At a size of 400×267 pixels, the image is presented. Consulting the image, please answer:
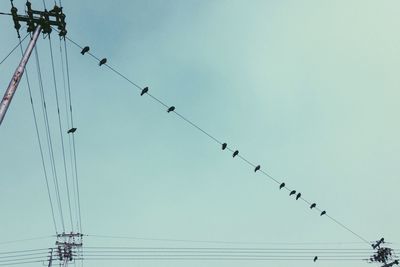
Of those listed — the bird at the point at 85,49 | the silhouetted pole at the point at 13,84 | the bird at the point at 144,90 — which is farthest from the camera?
the bird at the point at 144,90

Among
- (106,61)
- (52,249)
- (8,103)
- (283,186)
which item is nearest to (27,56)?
(8,103)

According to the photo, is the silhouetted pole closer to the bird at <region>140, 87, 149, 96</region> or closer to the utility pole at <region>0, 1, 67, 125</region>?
the utility pole at <region>0, 1, 67, 125</region>

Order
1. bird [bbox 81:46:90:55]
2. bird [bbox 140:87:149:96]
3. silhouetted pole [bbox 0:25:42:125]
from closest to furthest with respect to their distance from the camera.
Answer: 1. silhouetted pole [bbox 0:25:42:125]
2. bird [bbox 81:46:90:55]
3. bird [bbox 140:87:149:96]

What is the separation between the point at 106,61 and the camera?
44.7ft

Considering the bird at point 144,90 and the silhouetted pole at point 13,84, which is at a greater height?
the bird at point 144,90

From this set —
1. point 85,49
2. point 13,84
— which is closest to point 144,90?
point 85,49

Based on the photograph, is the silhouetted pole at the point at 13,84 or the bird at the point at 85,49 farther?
the bird at the point at 85,49

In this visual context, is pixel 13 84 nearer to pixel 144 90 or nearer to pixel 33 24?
pixel 33 24

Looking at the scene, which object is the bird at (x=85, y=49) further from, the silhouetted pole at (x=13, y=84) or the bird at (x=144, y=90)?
the silhouetted pole at (x=13, y=84)

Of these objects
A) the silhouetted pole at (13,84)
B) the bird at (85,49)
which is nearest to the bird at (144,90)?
the bird at (85,49)

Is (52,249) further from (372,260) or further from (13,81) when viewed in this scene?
(372,260)

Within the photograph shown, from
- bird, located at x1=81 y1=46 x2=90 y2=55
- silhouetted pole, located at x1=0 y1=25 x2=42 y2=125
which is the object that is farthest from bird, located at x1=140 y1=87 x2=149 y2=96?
silhouetted pole, located at x1=0 y1=25 x2=42 y2=125

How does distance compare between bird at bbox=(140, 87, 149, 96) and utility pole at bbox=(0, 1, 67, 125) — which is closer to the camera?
utility pole at bbox=(0, 1, 67, 125)

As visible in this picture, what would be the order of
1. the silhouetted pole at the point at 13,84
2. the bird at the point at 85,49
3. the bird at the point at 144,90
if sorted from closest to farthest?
the silhouetted pole at the point at 13,84 → the bird at the point at 85,49 → the bird at the point at 144,90
